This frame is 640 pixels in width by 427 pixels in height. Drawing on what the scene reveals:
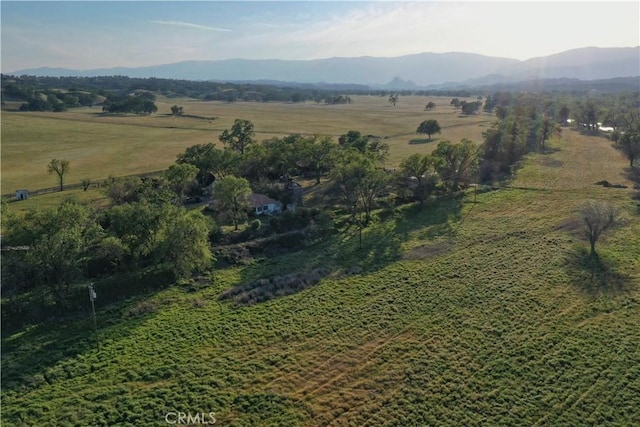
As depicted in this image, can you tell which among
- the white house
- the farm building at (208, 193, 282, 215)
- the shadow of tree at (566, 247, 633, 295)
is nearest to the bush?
the farm building at (208, 193, 282, 215)

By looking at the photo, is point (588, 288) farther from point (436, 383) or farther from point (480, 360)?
point (436, 383)

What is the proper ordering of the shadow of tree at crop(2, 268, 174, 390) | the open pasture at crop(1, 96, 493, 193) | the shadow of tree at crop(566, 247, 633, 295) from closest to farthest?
the shadow of tree at crop(2, 268, 174, 390), the shadow of tree at crop(566, 247, 633, 295), the open pasture at crop(1, 96, 493, 193)

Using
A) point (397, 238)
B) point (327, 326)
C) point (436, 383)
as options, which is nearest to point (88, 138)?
point (397, 238)

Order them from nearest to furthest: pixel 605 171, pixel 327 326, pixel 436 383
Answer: pixel 436 383 < pixel 327 326 < pixel 605 171

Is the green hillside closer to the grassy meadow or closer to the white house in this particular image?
the grassy meadow

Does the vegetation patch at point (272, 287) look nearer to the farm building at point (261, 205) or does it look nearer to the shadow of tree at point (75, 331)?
the shadow of tree at point (75, 331)

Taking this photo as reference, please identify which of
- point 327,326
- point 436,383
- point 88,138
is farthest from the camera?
point 88,138

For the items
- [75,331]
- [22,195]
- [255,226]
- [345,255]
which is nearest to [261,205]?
[255,226]
